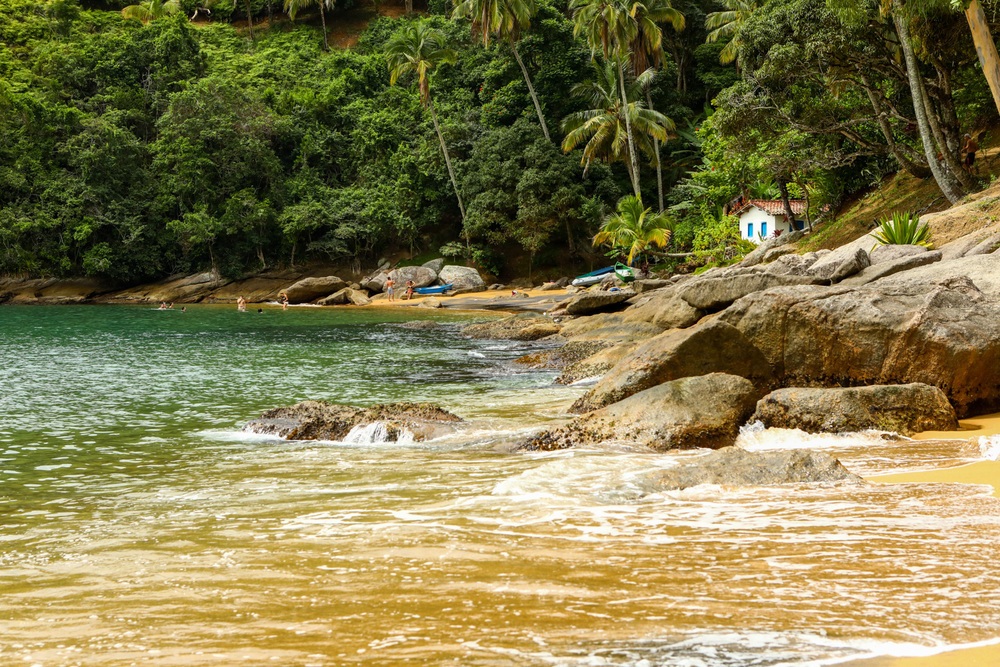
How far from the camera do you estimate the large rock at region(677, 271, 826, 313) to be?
49.4ft

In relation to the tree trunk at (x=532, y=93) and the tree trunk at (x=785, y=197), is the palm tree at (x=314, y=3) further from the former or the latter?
the tree trunk at (x=785, y=197)

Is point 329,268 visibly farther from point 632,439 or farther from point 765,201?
point 632,439

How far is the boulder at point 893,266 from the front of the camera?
15.7m

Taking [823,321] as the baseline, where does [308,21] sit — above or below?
above

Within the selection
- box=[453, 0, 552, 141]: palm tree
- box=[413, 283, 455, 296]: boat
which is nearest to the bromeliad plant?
box=[453, 0, 552, 141]: palm tree

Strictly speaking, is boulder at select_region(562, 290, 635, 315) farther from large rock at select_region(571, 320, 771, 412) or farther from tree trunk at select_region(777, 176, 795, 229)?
large rock at select_region(571, 320, 771, 412)

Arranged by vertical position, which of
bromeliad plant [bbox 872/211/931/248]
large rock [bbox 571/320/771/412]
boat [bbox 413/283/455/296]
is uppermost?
bromeliad plant [bbox 872/211/931/248]

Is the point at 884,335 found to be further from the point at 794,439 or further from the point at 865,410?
the point at 794,439

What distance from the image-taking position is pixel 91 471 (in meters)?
9.98

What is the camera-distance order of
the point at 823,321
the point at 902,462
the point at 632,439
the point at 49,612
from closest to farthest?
1. the point at 49,612
2. the point at 902,462
3. the point at 632,439
4. the point at 823,321

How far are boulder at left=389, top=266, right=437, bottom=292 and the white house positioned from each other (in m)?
18.2

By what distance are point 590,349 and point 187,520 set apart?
13.6 metres

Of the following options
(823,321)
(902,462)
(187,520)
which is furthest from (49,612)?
(823,321)

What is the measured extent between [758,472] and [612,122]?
38743 mm
